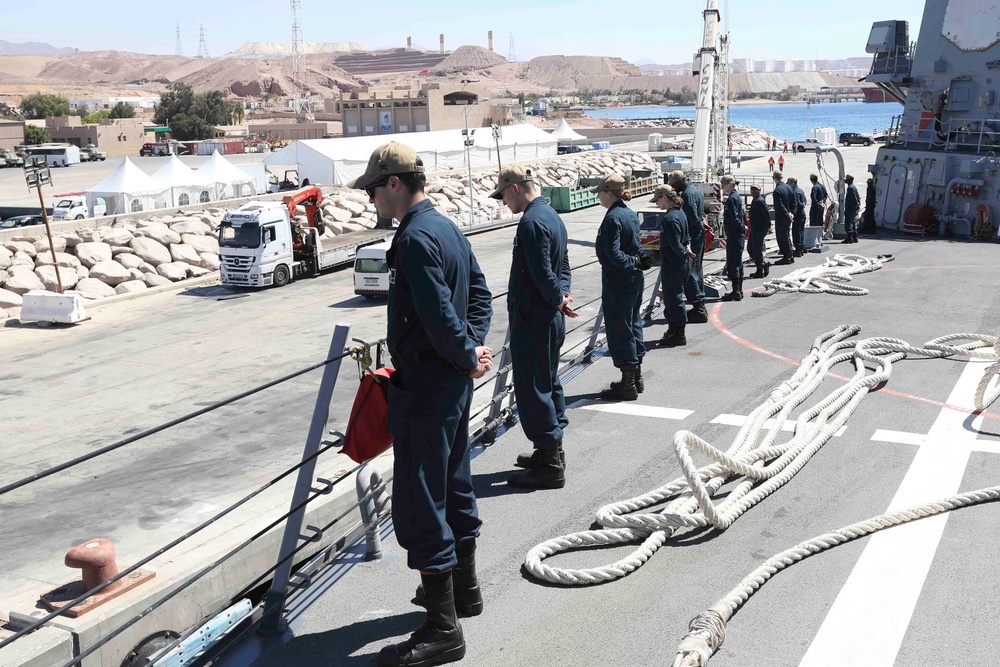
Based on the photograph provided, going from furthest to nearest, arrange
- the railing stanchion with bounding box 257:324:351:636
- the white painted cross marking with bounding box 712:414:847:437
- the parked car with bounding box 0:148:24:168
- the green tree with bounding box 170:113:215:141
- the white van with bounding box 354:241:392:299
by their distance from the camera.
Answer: the green tree with bounding box 170:113:215:141 → the parked car with bounding box 0:148:24:168 → the white van with bounding box 354:241:392:299 → the white painted cross marking with bounding box 712:414:847:437 → the railing stanchion with bounding box 257:324:351:636

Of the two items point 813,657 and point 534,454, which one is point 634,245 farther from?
point 813,657

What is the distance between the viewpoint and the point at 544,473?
22.7ft

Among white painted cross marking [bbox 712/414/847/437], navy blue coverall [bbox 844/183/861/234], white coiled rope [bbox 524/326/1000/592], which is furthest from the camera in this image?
navy blue coverall [bbox 844/183/861/234]

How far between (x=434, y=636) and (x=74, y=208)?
4451cm

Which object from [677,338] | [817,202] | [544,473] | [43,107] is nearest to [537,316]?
[544,473]

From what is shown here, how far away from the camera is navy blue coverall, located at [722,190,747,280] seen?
49.9ft

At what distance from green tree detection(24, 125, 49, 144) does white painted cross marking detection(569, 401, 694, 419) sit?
4075 inches

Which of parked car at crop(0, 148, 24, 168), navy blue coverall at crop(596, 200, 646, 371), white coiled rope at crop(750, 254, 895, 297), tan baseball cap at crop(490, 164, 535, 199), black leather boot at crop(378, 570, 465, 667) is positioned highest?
tan baseball cap at crop(490, 164, 535, 199)

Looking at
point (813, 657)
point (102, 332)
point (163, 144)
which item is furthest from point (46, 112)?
point (813, 657)

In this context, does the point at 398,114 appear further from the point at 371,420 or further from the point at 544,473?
the point at 371,420

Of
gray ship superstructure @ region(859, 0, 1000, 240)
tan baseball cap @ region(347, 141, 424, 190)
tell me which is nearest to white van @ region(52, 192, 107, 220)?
gray ship superstructure @ region(859, 0, 1000, 240)

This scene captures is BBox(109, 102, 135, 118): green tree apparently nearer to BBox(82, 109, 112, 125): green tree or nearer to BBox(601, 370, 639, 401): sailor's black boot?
BBox(82, 109, 112, 125): green tree

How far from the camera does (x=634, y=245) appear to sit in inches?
349

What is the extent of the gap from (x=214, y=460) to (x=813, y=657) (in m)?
9.53
